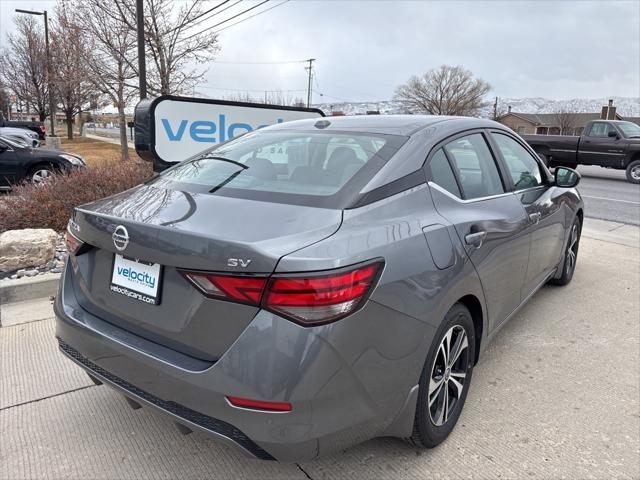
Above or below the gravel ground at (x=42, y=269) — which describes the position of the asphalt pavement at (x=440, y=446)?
below

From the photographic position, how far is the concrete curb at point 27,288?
4.08 m

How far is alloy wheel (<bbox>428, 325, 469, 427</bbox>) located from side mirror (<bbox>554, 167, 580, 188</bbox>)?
6.68 ft

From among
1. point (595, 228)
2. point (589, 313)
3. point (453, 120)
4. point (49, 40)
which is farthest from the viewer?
point (49, 40)

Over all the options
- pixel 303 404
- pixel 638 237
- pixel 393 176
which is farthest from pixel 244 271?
pixel 638 237

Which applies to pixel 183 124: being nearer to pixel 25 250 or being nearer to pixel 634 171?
pixel 25 250

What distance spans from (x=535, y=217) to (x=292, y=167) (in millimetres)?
1839

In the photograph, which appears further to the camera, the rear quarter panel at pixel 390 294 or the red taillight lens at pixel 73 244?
the red taillight lens at pixel 73 244

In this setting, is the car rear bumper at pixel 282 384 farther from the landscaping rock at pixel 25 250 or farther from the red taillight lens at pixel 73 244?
the landscaping rock at pixel 25 250

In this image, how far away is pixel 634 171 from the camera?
15.7m

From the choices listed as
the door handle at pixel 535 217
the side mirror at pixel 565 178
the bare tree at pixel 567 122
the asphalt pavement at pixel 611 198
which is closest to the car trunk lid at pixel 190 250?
the door handle at pixel 535 217

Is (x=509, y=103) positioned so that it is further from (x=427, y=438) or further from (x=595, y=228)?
(x=427, y=438)

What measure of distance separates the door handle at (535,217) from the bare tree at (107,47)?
46.5 ft

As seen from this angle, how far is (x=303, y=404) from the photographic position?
5.45ft

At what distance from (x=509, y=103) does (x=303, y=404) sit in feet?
317
